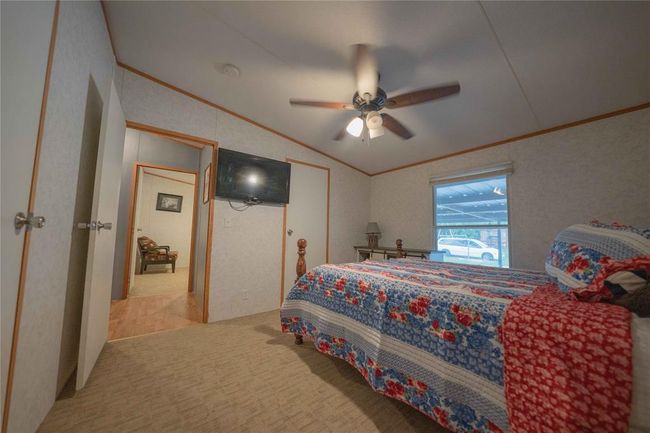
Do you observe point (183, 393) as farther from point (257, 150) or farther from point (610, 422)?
point (257, 150)

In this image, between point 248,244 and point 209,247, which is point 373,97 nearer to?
point 248,244

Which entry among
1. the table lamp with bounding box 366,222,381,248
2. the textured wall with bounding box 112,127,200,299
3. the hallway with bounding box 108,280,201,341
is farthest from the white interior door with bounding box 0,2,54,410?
the table lamp with bounding box 366,222,381,248

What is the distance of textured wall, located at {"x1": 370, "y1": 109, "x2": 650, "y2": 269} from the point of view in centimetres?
208

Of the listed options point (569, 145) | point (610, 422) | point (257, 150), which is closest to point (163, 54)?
point (257, 150)

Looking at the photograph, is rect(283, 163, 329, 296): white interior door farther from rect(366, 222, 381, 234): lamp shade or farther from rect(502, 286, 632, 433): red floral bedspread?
rect(502, 286, 632, 433): red floral bedspread

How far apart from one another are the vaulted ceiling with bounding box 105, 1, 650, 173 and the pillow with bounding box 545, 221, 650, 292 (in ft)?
4.54

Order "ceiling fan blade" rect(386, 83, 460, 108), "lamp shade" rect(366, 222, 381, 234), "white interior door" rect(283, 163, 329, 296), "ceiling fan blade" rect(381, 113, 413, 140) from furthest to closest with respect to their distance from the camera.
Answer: "lamp shade" rect(366, 222, 381, 234)
"white interior door" rect(283, 163, 329, 296)
"ceiling fan blade" rect(381, 113, 413, 140)
"ceiling fan blade" rect(386, 83, 460, 108)

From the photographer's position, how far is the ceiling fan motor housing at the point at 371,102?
6.14 ft

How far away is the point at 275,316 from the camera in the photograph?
2793mm

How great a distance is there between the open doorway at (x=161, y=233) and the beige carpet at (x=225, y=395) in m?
0.78

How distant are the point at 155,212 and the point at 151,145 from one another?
2630mm

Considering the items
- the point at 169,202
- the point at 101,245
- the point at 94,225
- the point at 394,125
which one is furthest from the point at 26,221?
the point at 169,202

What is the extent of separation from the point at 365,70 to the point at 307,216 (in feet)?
7.34

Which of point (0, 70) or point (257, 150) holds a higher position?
point (257, 150)
